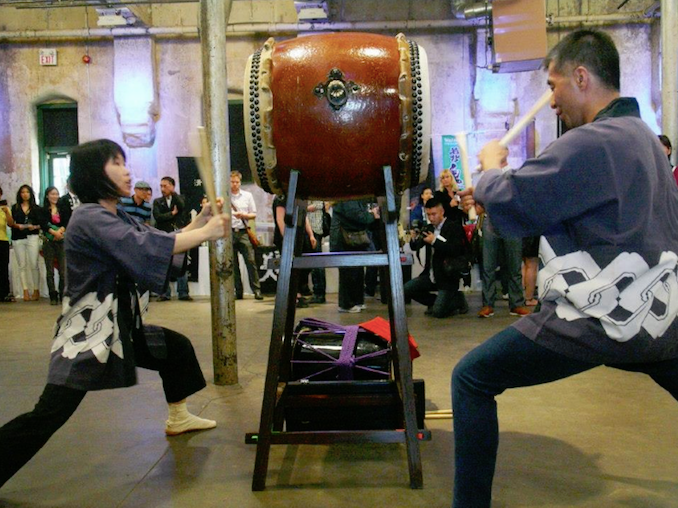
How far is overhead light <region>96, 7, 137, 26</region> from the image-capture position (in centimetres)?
841

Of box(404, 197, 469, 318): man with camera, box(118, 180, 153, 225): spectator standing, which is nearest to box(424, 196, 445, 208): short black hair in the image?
box(404, 197, 469, 318): man with camera

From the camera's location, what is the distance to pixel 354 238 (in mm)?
5621

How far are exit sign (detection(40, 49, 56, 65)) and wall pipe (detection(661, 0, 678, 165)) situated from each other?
25.8 feet

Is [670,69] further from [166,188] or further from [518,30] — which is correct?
[166,188]

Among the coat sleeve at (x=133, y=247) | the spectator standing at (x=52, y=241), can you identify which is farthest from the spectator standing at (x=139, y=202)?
the coat sleeve at (x=133, y=247)

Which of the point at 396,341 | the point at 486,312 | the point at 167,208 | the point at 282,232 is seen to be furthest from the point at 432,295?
the point at 396,341

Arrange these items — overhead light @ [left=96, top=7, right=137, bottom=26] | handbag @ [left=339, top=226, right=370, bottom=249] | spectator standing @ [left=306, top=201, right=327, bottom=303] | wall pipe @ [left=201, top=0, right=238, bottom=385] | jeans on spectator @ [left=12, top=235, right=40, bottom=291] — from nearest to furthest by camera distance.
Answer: wall pipe @ [left=201, top=0, right=238, bottom=385] < handbag @ [left=339, top=226, right=370, bottom=249] < spectator standing @ [left=306, top=201, right=327, bottom=303] < jeans on spectator @ [left=12, top=235, right=40, bottom=291] < overhead light @ [left=96, top=7, right=137, bottom=26]

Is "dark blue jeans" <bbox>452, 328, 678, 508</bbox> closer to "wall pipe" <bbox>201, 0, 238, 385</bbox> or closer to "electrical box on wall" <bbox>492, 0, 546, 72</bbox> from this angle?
"wall pipe" <bbox>201, 0, 238, 385</bbox>

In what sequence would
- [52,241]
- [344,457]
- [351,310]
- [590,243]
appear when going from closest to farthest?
1. [590,243]
2. [344,457]
3. [351,310]
4. [52,241]

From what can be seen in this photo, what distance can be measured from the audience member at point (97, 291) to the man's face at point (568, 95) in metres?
1.07

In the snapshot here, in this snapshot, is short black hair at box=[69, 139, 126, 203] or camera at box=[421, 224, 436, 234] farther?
camera at box=[421, 224, 436, 234]

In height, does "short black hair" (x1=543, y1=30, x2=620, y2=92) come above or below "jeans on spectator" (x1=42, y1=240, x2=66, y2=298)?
above

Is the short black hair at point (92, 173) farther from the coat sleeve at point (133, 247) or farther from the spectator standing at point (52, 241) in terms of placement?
the spectator standing at point (52, 241)

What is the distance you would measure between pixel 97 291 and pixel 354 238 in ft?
12.0
